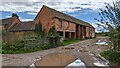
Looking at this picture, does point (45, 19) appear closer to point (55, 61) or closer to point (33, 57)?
point (33, 57)

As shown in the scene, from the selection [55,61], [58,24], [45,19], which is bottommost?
[55,61]

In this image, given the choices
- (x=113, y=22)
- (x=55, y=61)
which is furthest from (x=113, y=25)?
(x=55, y=61)

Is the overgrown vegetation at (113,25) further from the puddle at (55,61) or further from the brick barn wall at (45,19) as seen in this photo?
the brick barn wall at (45,19)

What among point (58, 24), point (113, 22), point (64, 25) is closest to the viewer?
point (113, 22)

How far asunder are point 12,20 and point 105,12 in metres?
30.6

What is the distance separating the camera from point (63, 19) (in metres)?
28.6

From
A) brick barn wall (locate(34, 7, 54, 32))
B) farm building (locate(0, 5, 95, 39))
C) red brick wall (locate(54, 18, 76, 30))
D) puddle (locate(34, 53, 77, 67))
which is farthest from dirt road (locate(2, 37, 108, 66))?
brick barn wall (locate(34, 7, 54, 32))

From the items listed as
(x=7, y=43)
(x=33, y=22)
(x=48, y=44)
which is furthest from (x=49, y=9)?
Result: (x=7, y=43)

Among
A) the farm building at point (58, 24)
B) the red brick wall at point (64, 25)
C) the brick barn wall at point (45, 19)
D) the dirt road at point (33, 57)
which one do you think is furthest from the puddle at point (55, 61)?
the brick barn wall at point (45, 19)

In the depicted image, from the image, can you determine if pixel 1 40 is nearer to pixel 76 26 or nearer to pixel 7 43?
pixel 7 43

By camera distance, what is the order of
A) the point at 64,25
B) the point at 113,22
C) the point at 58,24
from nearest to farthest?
the point at 113,22
the point at 58,24
the point at 64,25

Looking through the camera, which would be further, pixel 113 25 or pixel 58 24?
pixel 58 24

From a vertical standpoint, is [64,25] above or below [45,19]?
below

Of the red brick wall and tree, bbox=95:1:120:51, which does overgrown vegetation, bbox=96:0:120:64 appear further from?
the red brick wall
